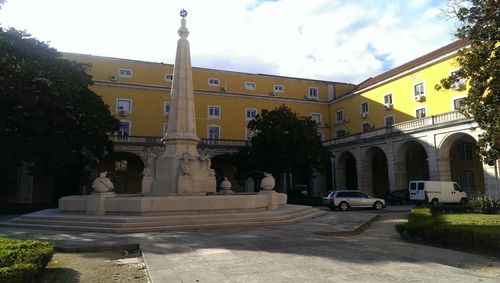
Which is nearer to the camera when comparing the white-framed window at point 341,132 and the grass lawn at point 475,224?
the grass lawn at point 475,224

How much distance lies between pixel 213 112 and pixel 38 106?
79.8ft

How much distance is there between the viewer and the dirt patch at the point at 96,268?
21.7 ft

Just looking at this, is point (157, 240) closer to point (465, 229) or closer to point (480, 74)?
point (465, 229)

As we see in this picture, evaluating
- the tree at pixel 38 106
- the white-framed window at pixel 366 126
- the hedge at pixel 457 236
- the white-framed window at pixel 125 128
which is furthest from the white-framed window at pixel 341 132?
the hedge at pixel 457 236

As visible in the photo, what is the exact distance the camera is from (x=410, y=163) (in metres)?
39.7

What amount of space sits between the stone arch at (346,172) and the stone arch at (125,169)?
22.6 metres

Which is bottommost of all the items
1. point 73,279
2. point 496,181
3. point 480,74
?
point 73,279

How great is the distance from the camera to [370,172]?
40.0 metres

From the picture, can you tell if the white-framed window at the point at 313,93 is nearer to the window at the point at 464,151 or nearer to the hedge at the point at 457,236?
the window at the point at 464,151

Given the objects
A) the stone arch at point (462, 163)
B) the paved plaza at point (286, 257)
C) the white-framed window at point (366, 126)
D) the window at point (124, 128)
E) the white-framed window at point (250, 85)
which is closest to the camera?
the paved plaza at point (286, 257)

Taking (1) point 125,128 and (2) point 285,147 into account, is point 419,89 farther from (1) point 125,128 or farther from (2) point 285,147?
(1) point 125,128

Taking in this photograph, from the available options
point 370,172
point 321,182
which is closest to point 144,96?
point 321,182

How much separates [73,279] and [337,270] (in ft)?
14.9

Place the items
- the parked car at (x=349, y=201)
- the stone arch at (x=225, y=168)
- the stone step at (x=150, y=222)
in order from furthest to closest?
the stone arch at (x=225, y=168)
the parked car at (x=349, y=201)
the stone step at (x=150, y=222)
